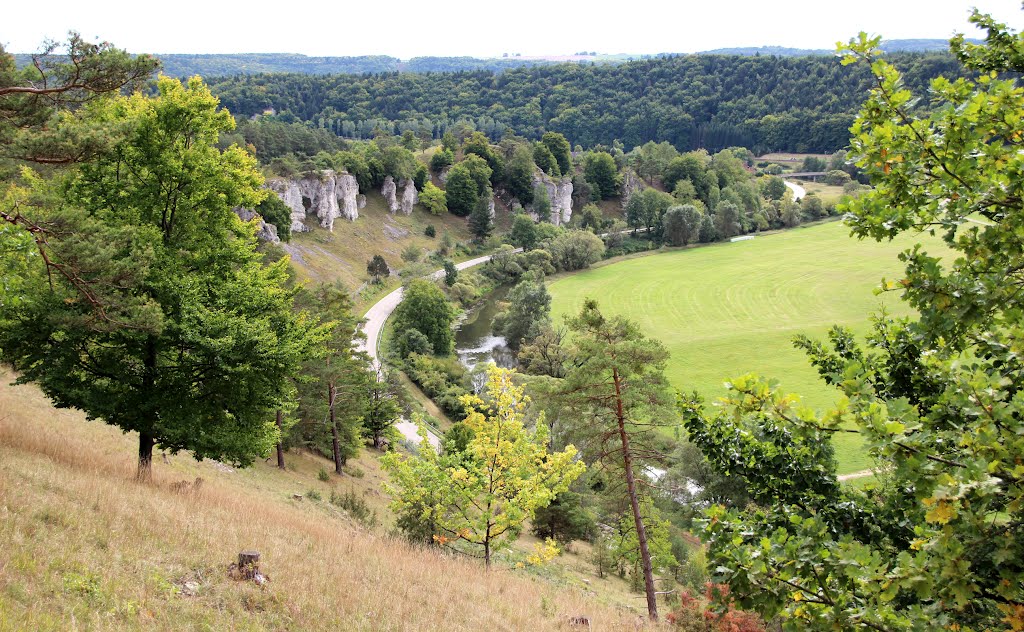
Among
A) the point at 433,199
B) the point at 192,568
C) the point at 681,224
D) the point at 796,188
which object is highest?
the point at 192,568

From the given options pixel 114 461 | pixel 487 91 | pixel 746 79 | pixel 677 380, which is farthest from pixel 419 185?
pixel 746 79

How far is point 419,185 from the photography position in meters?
90.1

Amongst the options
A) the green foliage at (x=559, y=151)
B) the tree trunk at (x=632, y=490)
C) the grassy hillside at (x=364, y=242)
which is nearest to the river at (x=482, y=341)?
the grassy hillside at (x=364, y=242)

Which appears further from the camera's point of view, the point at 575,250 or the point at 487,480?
the point at 575,250

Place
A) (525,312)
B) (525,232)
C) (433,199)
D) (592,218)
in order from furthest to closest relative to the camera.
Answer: (592,218) < (433,199) < (525,232) < (525,312)

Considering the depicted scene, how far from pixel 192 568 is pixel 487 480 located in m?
6.34

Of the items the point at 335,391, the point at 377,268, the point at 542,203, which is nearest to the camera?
the point at 335,391

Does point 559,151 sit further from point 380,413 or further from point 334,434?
point 334,434

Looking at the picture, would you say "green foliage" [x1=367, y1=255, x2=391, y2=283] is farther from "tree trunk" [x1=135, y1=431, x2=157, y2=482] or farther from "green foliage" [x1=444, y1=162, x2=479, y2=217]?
"tree trunk" [x1=135, y1=431, x2=157, y2=482]

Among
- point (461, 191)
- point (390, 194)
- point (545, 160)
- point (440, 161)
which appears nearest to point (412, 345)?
point (390, 194)

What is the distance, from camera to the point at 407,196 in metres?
84.7

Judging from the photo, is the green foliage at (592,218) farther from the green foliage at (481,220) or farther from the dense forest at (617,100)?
the dense forest at (617,100)

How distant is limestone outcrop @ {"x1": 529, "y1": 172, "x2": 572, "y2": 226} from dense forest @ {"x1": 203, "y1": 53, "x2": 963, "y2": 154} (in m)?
52.3

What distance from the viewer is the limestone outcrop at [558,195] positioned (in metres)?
97.1
